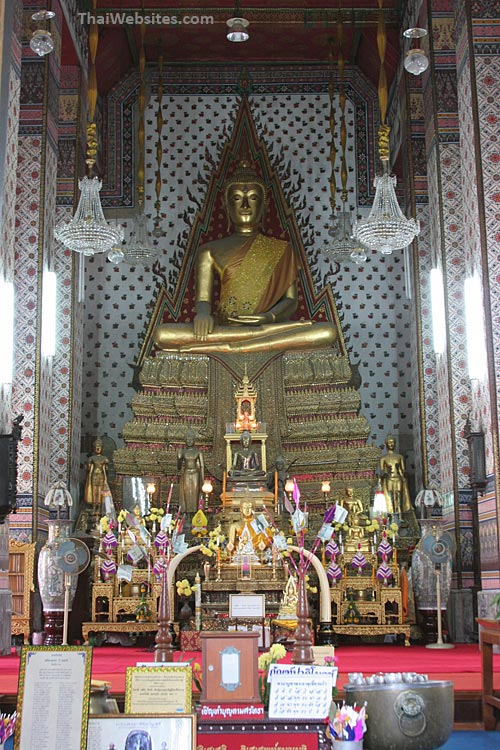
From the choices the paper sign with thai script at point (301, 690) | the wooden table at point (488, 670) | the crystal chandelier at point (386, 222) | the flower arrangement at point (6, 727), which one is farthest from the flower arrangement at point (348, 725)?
the crystal chandelier at point (386, 222)

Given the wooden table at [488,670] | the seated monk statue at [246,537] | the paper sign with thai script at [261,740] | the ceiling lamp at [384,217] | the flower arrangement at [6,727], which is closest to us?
the flower arrangement at [6,727]

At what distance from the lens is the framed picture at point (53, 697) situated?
322 centimetres

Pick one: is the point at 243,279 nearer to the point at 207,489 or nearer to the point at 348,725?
the point at 207,489

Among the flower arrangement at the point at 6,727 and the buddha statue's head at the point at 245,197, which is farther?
the buddha statue's head at the point at 245,197

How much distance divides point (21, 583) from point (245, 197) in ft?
20.6

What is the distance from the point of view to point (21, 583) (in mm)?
9078

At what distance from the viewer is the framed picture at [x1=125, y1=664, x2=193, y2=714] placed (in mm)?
3352

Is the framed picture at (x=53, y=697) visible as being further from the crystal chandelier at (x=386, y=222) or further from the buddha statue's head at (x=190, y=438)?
the buddha statue's head at (x=190, y=438)

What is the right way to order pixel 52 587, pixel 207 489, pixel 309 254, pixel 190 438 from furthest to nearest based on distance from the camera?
pixel 309 254, pixel 190 438, pixel 207 489, pixel 52 587

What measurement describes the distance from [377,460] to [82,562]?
4246 millimetres

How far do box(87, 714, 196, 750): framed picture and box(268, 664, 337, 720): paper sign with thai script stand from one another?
0.48 metres

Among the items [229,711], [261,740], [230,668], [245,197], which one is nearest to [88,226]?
[245,197]

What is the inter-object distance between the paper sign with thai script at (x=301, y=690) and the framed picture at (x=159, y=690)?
A: 1.24 feet

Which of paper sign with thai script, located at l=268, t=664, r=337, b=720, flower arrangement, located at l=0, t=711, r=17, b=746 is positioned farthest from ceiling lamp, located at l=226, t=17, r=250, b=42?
flower arrangement, located at l=0, t=711, r=17, b=746
